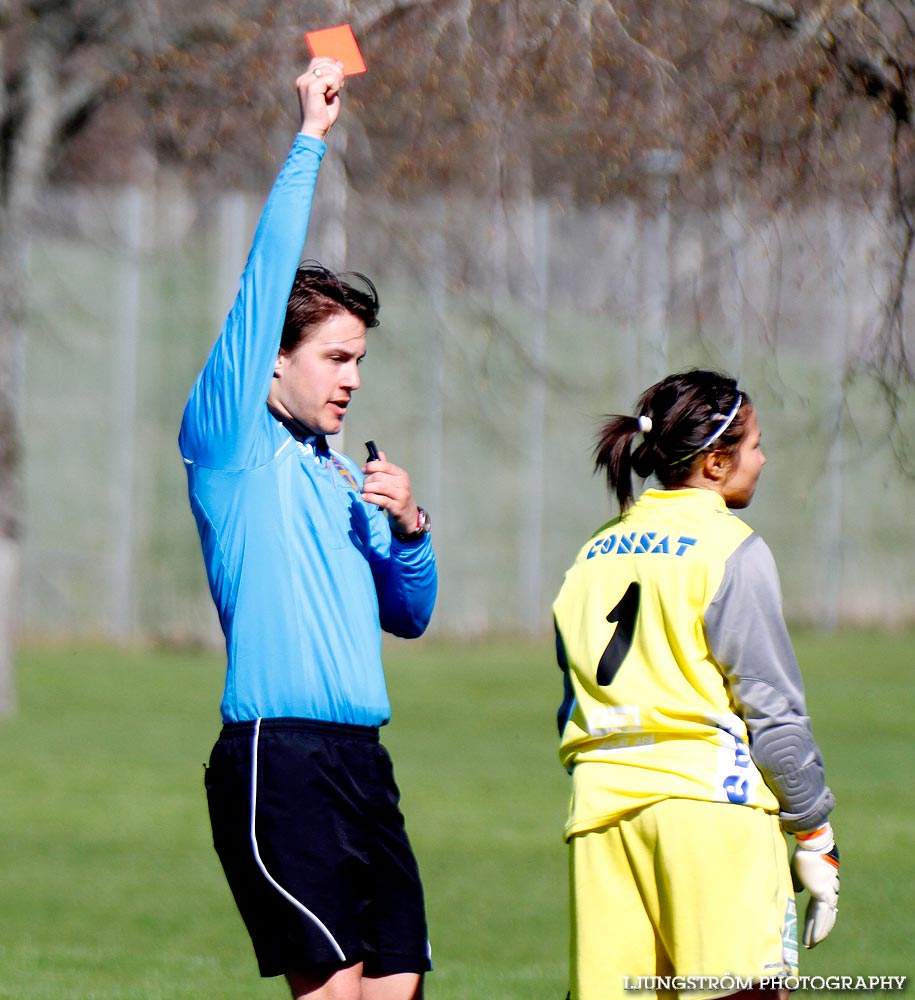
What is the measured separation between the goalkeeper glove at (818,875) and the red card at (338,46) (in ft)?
6.80

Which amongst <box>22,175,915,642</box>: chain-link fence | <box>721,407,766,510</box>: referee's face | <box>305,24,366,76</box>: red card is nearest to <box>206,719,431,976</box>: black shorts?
<box>721,407,766,510</box>: referee's face

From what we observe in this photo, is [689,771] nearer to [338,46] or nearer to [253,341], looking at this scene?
[253,341]

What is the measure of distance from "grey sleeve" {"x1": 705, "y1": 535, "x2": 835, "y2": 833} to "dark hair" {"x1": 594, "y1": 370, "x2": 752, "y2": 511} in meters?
0.34

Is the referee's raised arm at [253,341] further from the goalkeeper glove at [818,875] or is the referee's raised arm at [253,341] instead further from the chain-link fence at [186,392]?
the chain-link fence at [186,392]

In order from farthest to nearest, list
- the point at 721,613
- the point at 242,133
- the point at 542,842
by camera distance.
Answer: the point at 242,133
the point at 542,842
the point at 721,613

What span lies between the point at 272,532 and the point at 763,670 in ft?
3.70

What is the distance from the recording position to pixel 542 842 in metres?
9.33

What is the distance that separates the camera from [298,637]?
3922 millimetres

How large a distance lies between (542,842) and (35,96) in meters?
9.20

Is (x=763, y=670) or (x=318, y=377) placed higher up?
(x=318, y=377)

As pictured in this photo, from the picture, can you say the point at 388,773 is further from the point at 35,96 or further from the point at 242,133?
the point at 35,96

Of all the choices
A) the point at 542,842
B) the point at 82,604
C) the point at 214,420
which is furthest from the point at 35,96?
the point at 214,420

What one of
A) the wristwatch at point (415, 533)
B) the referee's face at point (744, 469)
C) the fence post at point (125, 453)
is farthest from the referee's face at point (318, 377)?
the fence post at point (125, 453)

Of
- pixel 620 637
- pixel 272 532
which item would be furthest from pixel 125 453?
pixel 620 637
